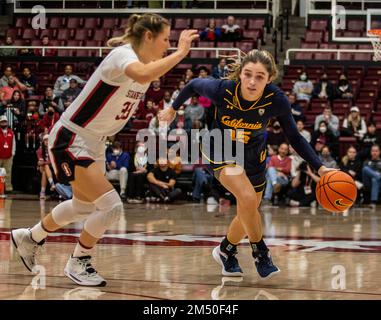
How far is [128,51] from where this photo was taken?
589 cm

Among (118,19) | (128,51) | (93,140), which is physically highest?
(118,19)

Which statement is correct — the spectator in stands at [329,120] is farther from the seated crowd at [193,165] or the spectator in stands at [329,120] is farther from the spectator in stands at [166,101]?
the spectator in stands at [166,101]

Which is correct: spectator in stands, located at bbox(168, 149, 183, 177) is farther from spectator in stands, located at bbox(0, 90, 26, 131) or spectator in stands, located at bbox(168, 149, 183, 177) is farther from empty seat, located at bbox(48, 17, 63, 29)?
empty seat, located at bbox(48, 17, 63, 29)

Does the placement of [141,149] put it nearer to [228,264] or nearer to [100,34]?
[100,34]

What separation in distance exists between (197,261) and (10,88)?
12832 millimetres

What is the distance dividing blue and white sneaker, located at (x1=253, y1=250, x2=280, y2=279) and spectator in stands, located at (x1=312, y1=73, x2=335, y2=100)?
42.1 ft

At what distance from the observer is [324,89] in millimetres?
19266

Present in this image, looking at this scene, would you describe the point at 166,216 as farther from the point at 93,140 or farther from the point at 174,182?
the point at 93,140

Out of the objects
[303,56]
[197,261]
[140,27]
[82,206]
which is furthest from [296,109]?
[140,27]

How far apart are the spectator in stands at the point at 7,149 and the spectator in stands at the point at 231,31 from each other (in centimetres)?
716

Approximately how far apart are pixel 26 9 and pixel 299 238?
715 inches

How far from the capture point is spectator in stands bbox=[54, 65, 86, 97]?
64.6ft

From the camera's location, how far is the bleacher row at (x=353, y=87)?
18641mm
